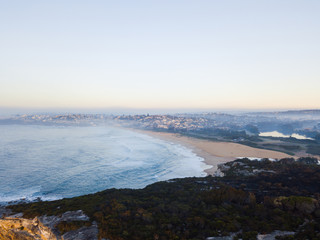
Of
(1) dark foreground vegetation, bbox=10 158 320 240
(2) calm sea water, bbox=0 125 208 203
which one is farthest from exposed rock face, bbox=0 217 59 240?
(2) calm sea water, bbox=0 125 208 203

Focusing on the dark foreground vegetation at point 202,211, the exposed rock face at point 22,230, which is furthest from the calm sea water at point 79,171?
the exposed rock face at point 22,230

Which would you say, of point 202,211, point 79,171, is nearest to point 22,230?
point 202,211

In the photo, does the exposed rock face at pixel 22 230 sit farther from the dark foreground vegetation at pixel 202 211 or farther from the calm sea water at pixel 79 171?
the calm sea water at pixel 79 171

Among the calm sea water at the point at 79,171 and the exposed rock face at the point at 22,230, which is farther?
the calm sea water at the point at 79,171

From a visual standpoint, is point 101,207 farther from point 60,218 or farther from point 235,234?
point 235,234

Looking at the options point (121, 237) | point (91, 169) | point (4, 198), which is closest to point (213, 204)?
point (121, 237)

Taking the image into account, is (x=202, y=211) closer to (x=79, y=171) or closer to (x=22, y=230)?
(x=22, y=230)

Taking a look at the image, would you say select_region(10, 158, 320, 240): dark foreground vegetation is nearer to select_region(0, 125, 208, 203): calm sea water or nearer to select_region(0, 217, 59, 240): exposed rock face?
select_region(0, 217, 59, 240): exposed rock face

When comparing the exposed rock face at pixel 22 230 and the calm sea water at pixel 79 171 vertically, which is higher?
the exposed rock face at pixel 22 230

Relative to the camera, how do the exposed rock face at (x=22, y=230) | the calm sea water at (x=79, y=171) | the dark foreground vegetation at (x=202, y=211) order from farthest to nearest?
the calm sea water at (x=79, y=171) < the dark foreground vegetation at (x=202, y=211) < the exposed rock face at (x=22, y=230)
